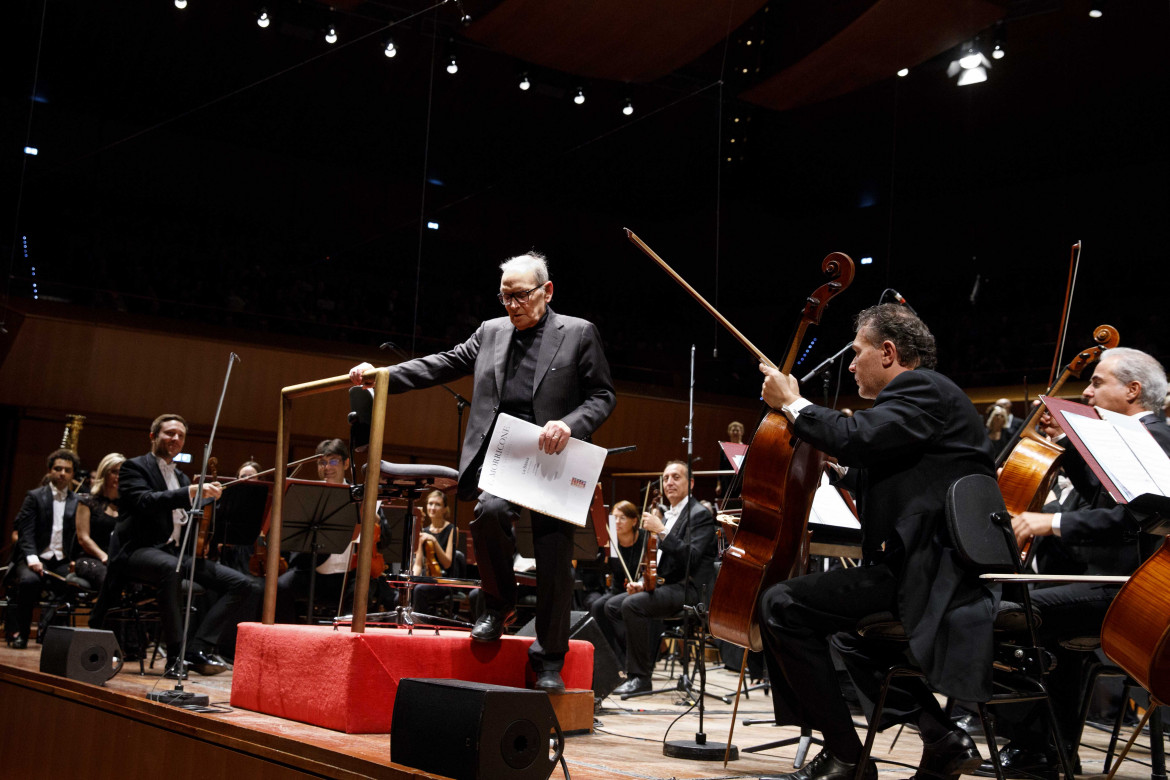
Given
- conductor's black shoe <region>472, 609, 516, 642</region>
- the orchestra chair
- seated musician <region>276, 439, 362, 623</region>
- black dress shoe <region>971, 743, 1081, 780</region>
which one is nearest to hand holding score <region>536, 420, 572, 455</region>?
conductor's black shoe <region>472, 609, 516, 642</region>

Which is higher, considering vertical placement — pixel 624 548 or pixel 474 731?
pixel 624 548

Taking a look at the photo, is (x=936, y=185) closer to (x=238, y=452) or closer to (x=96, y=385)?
(x=238, y=452)

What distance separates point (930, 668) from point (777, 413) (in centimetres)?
85

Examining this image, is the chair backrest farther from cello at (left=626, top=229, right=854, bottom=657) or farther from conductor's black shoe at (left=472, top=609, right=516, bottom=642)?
conductor's black shoe at (left=472, top=609, right=516, bottom=642)

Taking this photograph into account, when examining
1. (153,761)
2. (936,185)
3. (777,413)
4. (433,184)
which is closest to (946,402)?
(777,413)

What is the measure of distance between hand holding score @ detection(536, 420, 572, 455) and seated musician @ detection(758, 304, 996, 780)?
629 mm

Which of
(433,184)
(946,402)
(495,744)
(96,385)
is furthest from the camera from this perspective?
(96,385)

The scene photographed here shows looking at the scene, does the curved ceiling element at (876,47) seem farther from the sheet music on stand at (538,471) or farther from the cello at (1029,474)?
the sheet music on stand at (538,471)

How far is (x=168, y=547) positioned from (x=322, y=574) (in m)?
0.90

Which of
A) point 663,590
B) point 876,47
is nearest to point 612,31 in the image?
point 876,47

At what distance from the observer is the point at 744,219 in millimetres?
12078

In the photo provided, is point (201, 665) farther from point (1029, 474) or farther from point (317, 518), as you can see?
point (1029, 474)

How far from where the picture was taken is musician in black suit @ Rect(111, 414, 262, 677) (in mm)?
4738

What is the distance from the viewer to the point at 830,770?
7.84 ft
